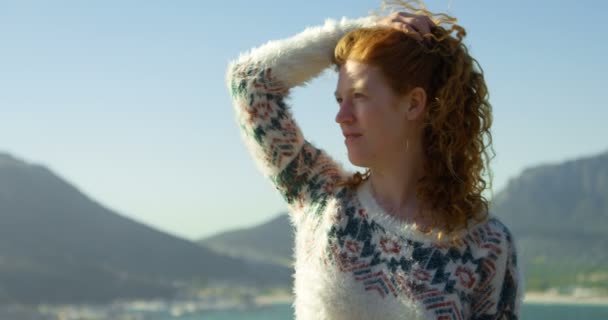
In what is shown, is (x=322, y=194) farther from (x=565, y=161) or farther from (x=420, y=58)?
(x=565, y=161)

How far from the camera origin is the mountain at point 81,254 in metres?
55.5

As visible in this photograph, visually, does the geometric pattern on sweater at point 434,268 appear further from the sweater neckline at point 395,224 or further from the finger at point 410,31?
the finger at point 410,31

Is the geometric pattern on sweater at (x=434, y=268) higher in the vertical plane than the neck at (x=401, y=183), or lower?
lower

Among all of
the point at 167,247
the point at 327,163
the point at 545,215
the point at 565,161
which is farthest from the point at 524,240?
the point at 327,163

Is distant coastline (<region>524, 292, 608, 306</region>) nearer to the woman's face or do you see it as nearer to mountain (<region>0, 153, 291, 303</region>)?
mountain (<region>0, 153, 291, 303</region>)

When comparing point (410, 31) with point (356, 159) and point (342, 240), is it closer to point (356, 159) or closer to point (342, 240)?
point (356, 159)

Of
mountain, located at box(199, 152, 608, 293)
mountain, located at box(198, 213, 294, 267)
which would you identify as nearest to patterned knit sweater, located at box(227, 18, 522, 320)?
mountain, located at box(199, 152, 608, 293)

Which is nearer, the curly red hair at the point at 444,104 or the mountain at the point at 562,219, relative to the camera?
the curly red hair at the point at 444,104

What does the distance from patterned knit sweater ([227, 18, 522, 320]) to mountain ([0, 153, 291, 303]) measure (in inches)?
2133

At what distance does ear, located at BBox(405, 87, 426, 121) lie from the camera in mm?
1166

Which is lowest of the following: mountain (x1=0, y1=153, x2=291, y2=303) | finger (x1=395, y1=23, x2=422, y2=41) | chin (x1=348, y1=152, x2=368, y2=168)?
chin (x1=348, y1=152, x2=368, y2=168)

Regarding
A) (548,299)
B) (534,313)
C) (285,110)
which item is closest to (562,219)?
(548,299)

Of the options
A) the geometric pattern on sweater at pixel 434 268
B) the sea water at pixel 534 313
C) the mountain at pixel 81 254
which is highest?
the mountain at pixel 81 254

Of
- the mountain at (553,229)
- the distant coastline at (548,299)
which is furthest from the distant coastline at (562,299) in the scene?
the mountain at (553,229)
